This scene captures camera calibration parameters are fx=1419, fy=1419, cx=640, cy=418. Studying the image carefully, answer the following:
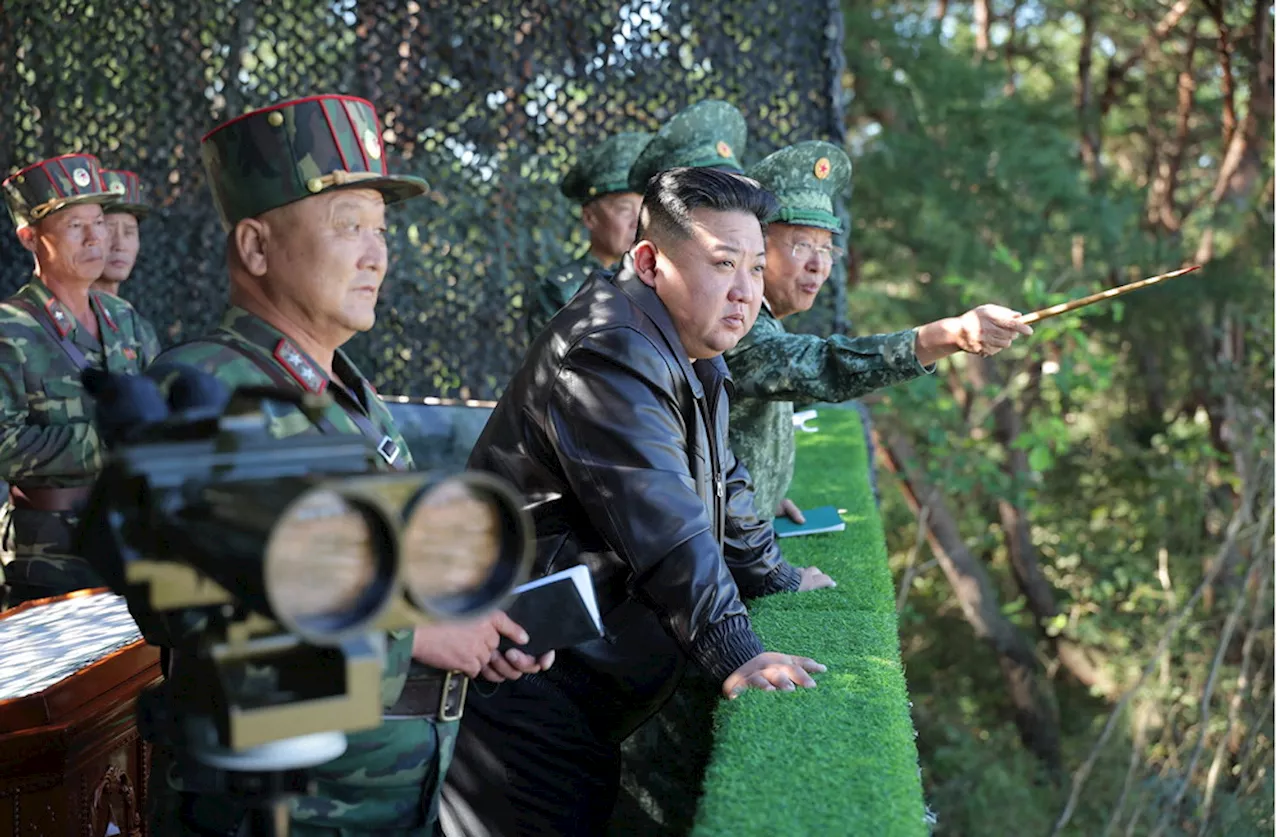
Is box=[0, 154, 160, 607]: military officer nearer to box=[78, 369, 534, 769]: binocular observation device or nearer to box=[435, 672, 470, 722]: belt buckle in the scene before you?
box=[435, 672, 470, 722]: belt buckle

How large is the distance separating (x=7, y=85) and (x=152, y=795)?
23.1 feet

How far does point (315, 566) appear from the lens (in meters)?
1.44

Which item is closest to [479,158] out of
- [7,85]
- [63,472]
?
[7,85]

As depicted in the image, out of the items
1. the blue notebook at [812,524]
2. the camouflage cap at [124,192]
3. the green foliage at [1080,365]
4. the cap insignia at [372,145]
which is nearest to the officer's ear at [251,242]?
the cap insignia at [372,145]

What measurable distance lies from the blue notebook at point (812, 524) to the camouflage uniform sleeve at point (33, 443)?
2.20 metres

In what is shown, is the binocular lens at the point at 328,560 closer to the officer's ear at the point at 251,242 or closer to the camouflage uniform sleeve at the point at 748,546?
→ the officer's ear at the point at 251,242

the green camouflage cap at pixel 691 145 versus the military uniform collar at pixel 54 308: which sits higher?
Answer: the green camouflage cap at pixel 691 145

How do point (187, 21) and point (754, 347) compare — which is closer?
point (754, 347)

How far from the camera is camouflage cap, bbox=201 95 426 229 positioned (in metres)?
2.31

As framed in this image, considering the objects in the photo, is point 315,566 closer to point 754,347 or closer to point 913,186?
point 754,347

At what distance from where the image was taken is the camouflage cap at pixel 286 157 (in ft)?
7.59

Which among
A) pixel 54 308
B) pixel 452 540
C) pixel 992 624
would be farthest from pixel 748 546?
pixel 992 624

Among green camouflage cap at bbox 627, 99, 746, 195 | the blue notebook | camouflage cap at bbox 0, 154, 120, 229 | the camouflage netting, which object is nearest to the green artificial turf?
the blue notebook

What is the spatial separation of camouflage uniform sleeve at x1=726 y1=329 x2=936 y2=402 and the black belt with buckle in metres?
1.69
